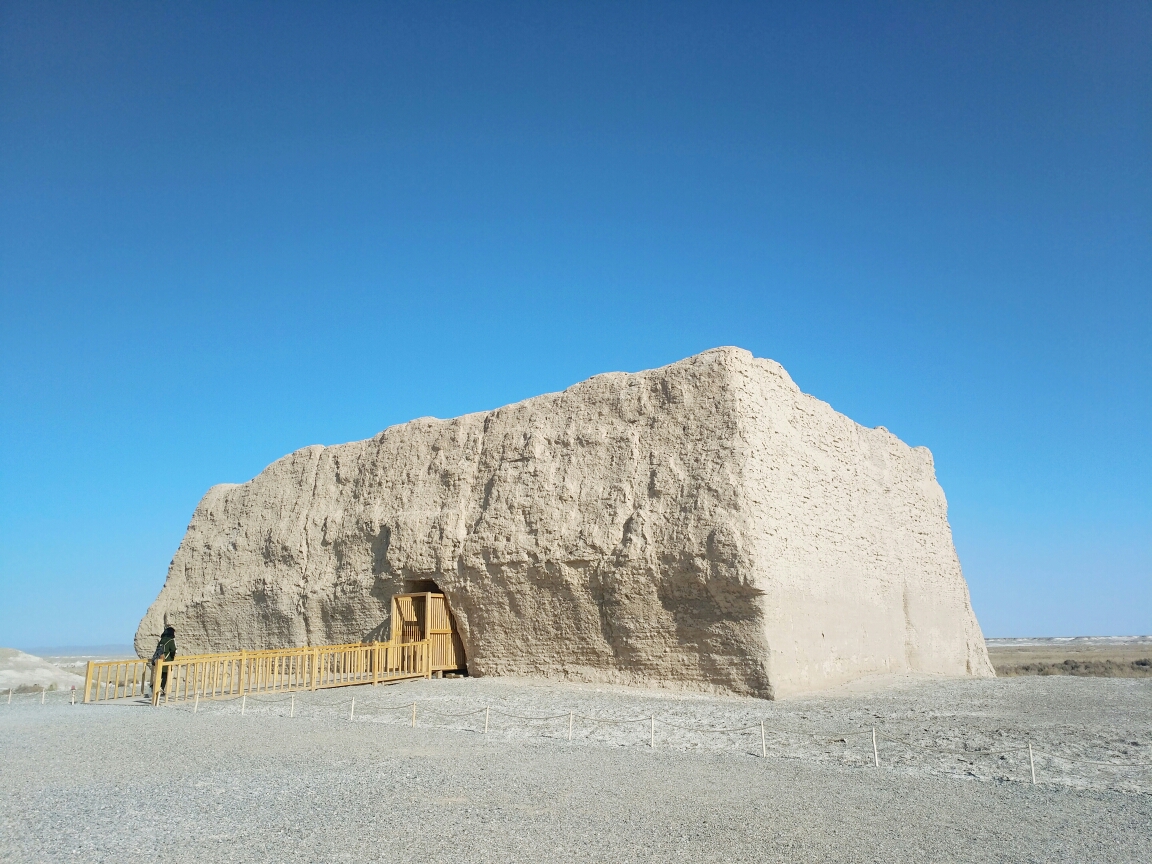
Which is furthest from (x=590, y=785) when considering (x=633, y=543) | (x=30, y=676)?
(x=30, y=676)

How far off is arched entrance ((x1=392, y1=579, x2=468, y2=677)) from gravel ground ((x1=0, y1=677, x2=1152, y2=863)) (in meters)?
5.33

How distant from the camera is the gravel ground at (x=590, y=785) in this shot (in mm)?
5590

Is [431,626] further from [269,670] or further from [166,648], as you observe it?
[166,648]

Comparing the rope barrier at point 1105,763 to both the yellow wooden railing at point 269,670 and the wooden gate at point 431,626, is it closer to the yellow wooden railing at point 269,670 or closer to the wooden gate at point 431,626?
the yellow wooden railing at point 269,670

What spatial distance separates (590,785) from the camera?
7.36m

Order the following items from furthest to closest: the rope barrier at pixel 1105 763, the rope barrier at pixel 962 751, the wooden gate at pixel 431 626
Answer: the wooden gate at pixel 431 626 < the rope barrier at pixel 962 751 < the rope barrier at pixel 1105 763

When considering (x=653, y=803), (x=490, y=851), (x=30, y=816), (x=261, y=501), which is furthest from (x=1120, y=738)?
(x=261, y=501)

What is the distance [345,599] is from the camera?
776 inches

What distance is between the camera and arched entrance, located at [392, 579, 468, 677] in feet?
58.5

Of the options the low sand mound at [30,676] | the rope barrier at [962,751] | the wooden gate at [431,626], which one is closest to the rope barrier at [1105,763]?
the rope barrier at [962,751]

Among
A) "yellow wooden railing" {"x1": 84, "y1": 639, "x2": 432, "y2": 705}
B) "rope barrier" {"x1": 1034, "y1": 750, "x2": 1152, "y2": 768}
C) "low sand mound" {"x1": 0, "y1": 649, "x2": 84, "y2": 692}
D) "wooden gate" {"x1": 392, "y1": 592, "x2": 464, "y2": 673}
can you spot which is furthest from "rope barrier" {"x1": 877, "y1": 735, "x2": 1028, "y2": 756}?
"low sand mound" {"x1": 0, "y1": 649, "x2": 84, "y2": 692}

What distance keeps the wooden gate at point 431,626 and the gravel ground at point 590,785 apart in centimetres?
532

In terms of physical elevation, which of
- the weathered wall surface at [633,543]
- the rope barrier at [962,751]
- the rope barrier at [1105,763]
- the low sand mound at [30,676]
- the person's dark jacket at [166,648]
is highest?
the weathered wall surface at [633,543]

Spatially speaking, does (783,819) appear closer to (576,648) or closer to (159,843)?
(159,843)
